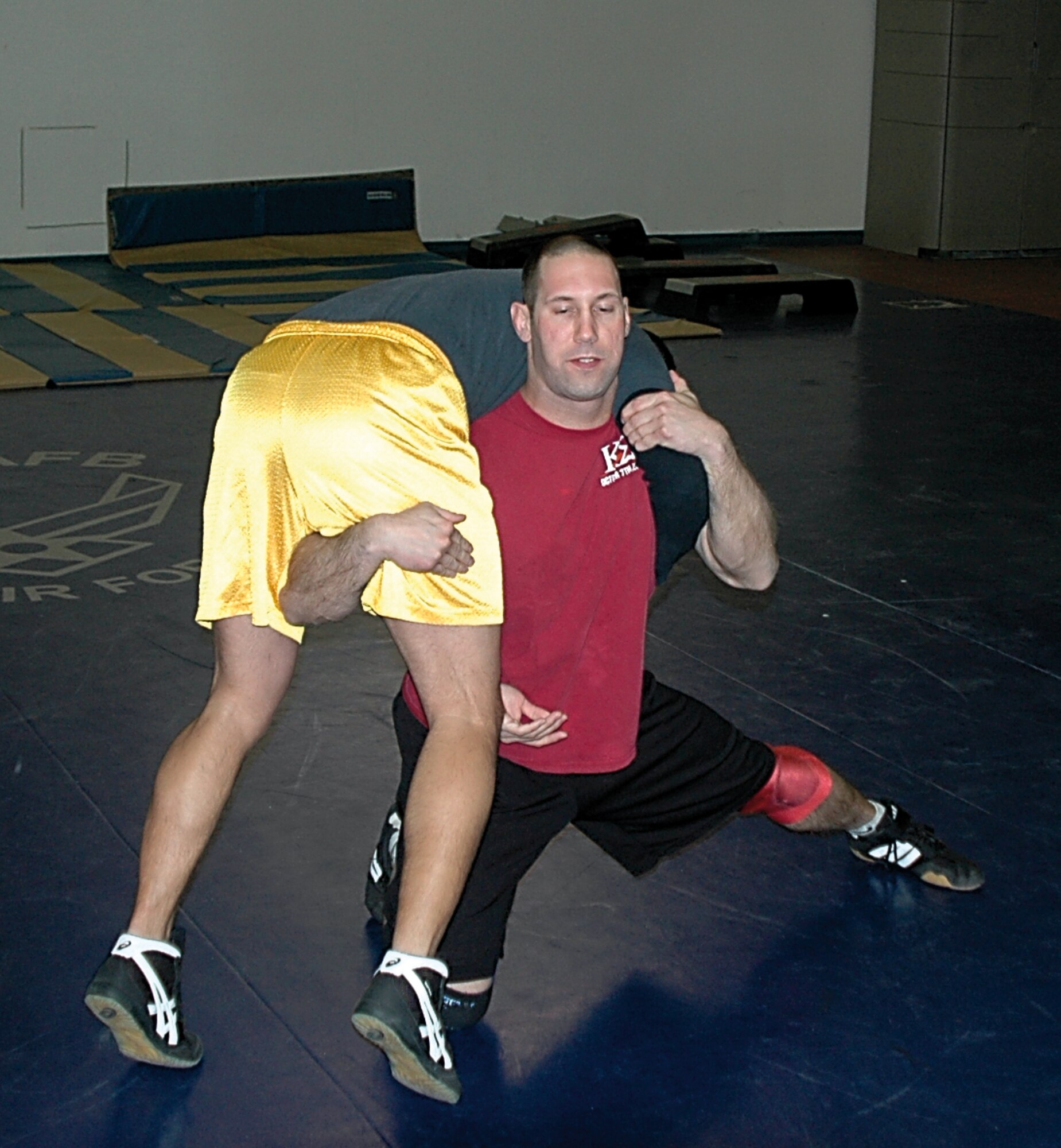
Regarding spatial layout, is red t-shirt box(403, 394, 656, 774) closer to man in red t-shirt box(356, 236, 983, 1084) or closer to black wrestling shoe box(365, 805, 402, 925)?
man in red t-shirt box(356, 236, 983, 1084)

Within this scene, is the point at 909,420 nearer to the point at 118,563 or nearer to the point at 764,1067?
the point at 118,563

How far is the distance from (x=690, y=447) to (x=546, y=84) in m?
10.2

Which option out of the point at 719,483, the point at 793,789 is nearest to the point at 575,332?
the point at 719,483

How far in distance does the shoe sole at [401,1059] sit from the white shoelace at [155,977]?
1.18 feet

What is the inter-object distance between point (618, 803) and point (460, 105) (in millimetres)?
9955

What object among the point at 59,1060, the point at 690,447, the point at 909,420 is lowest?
the point at 59,1060

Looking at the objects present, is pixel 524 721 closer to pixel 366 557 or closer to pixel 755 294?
pixel 366 557

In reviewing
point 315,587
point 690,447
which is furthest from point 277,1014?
point 690,447

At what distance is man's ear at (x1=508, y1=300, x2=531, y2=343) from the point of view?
3064 millimetres

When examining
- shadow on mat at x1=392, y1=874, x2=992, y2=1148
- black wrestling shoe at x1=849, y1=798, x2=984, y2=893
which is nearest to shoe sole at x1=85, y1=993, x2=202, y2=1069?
shadow on mat at x1=392, y1=874, x2=992, y2=1148

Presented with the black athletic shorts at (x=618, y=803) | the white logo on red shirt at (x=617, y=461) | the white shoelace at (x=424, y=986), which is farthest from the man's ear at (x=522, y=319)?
the white shoelace at (x=424, y=986)

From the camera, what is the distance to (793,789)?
346 cm

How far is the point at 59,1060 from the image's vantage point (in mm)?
2914

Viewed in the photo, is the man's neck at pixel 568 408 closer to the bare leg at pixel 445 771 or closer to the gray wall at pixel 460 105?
the bare leg at pixel 445 771
